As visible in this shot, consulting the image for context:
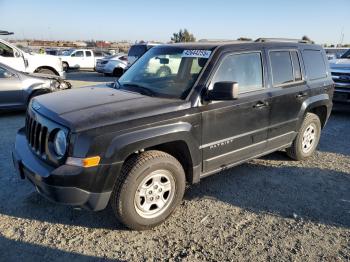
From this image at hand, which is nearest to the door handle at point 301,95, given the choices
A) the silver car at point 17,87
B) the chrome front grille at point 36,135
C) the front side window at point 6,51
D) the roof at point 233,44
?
the roof at point 233,44

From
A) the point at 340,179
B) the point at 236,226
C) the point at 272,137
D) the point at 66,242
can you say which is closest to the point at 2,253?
the point at 66,242

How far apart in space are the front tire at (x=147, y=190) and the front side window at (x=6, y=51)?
1054 centimetres

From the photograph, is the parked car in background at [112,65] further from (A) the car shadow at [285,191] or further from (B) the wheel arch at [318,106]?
(A) the car shadow at [285,191]

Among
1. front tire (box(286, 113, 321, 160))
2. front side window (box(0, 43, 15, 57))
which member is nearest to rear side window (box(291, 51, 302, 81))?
front tire (box(286, 113, 321, 160))

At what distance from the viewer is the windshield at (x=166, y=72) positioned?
12.7 ft

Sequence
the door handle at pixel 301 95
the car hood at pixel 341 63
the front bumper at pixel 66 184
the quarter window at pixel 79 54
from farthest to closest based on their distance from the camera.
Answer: the quarter window at pixel 79 54 < the car hood at pixel 341 63 < the door handle at pixel 301 95 < the front bumper at pixel 66 184

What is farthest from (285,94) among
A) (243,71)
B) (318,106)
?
(318,106)

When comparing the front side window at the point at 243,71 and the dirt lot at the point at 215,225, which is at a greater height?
the front side window at the point at 243,71

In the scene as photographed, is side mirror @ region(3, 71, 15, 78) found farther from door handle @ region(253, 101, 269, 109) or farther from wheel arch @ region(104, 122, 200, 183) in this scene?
door handle @ region(253, 101, 269, 109)

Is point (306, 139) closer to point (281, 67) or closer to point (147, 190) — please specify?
point (281, 67)

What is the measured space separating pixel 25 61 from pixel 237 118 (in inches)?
407

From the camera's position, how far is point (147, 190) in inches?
136

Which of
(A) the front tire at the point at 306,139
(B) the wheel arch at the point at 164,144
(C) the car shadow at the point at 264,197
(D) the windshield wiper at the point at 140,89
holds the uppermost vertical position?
(D) the windshield wiper at the point at 140,89

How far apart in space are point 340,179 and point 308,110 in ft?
3.69
